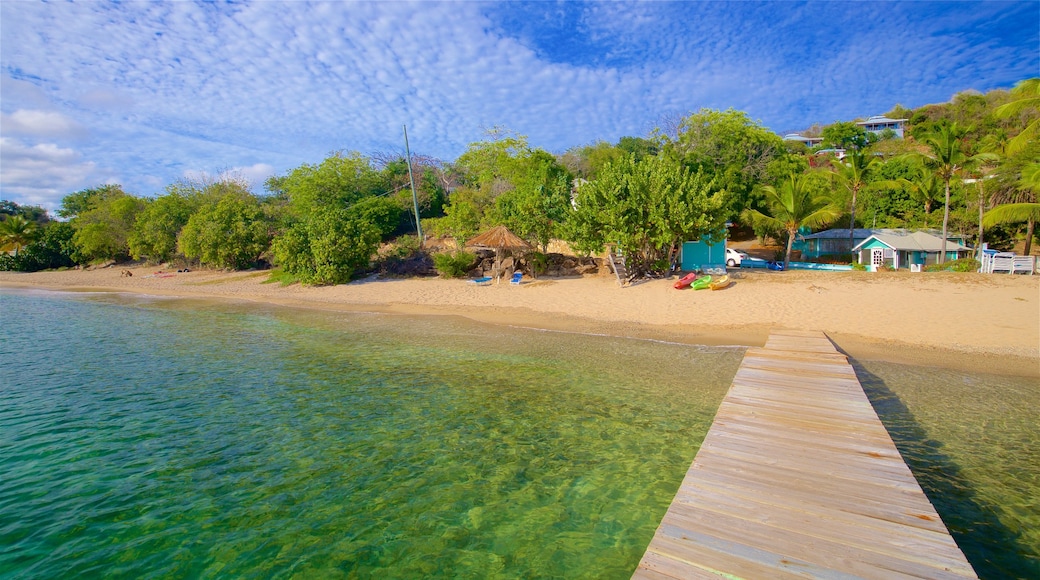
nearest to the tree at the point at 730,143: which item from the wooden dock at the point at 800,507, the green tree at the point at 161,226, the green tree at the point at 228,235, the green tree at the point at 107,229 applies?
the green tree at the point at 228,235

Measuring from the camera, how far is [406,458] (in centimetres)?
625

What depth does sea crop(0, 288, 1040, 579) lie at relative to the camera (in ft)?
14.6

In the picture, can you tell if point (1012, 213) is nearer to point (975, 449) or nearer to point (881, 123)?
point (975, 449)

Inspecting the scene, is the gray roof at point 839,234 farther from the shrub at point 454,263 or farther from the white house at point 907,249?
the shrub at point 454,263

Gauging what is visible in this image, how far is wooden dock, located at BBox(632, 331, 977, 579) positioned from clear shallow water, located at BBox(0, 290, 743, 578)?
3.07 feet

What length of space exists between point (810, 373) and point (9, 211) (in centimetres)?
8502

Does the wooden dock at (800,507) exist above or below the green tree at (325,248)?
below

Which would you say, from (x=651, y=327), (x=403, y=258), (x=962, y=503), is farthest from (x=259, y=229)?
(x=962, y=503)

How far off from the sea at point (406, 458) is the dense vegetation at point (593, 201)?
9130mm

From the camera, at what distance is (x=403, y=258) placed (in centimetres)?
2534

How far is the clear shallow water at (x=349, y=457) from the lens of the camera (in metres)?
4.46

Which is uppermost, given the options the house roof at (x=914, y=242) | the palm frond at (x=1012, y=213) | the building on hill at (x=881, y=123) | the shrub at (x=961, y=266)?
the building on hill at (x=881, y=123)

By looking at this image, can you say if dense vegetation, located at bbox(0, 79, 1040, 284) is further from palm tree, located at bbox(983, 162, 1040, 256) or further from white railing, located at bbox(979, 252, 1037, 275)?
white railing, located at bbox(979, 252, 1037, 275)

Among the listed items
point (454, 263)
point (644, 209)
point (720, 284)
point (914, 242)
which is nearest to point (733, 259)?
point (914, 242)
